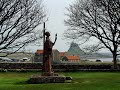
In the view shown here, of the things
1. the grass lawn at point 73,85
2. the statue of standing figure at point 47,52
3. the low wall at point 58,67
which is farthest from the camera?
the low wall at point 58,67

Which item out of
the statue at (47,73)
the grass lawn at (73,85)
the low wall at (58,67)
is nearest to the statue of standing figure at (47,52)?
the statue at (47,73)

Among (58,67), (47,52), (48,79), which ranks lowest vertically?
(48,79)

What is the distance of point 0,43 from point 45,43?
8276 mm

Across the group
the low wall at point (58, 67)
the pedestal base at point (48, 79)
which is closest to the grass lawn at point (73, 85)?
the pedestal base at point (48, 79)

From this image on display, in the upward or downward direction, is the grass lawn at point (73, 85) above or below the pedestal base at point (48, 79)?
below

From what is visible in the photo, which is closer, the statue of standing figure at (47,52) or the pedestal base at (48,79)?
the pedestal base at (48,79)

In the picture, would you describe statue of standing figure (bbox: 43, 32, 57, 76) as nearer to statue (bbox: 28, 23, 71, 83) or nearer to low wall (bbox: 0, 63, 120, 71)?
statue (bbox: 28, 23, 71, 83)

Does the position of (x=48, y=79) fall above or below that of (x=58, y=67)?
below

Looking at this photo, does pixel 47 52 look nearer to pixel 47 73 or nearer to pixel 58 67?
pixel 47 73

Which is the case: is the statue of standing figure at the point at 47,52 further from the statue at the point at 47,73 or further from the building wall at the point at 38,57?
the building wall at the point at 38,57

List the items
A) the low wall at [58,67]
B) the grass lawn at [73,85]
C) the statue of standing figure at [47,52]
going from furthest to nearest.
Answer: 1. the low wall at [58,67]
2. the statue of standing figure at [47,52]
3. the grass lawn at [73,85]

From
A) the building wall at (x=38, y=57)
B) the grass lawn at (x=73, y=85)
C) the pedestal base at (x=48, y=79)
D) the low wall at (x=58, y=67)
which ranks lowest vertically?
the grass lawn at (x=73, y=85)

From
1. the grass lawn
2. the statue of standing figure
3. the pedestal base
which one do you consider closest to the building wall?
the grass lawn

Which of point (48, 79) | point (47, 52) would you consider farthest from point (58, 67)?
point (48, 79)
